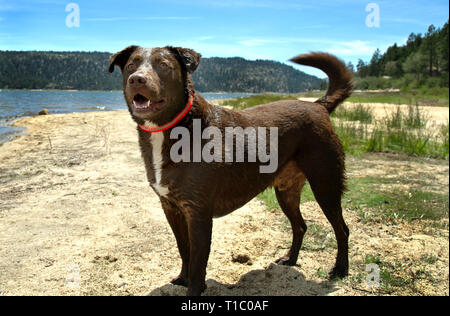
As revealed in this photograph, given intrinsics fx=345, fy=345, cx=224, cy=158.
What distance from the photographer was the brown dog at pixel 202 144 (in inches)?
109

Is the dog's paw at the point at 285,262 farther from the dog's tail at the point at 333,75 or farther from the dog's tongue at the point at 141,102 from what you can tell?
the dog's tongue at the point at 141,102

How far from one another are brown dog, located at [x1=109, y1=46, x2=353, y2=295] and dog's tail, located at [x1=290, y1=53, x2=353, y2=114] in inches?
0.4

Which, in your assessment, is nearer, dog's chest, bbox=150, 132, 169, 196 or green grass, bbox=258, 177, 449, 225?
dog's chest, bbox=150, 132, 169, 196

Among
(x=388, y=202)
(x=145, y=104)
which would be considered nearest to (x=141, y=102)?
(x=145, y=104)

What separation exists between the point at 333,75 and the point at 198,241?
2489 millimetres

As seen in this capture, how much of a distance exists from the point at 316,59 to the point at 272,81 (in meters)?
66.2

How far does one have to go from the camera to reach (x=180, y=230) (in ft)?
10.9

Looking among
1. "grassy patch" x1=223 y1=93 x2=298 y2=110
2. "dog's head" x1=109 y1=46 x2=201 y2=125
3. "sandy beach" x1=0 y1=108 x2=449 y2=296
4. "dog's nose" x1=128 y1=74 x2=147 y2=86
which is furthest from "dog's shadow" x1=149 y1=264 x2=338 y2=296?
"grassy patch" x1=223 y1=93 x2=298 y2=110

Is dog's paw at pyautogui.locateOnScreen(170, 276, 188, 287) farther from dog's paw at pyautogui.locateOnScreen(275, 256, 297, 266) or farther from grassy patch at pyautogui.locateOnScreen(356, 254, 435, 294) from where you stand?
grassy patch at pyautogui.locateOnScreen(356, 254, 435, 294)

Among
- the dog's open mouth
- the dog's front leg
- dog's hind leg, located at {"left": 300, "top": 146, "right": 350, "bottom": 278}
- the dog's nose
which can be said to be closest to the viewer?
the dog's nose

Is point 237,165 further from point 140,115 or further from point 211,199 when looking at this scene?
point 140,115

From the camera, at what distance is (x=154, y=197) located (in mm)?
5738

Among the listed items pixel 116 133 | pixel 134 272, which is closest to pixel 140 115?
pixel 134 272

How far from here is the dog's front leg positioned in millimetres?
2855
